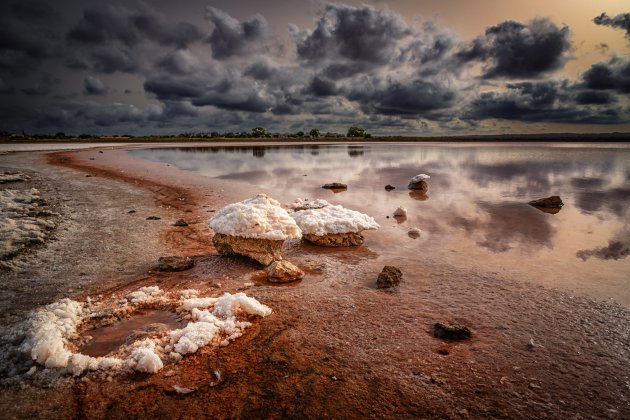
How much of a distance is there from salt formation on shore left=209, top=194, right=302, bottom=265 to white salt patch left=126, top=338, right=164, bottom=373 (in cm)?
338

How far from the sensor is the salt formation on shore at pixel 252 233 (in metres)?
7.16

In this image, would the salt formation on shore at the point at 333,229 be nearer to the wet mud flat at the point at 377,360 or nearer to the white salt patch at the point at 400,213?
the wet mud flat at the point at 377,360

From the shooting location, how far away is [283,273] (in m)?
6.32

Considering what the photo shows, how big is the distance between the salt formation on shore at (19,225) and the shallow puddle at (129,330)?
12.6 ft

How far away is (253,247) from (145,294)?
2.35 metres

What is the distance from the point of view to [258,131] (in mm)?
149375

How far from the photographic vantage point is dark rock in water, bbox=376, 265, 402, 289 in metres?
5.99

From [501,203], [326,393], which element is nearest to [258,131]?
[501,203]

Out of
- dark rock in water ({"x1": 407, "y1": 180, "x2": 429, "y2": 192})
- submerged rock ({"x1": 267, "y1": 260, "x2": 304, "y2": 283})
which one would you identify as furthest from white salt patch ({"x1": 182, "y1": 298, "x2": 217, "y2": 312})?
dark rock in water ({"x1": 407, "y1": 180, "x2": 429, "y2": 192})

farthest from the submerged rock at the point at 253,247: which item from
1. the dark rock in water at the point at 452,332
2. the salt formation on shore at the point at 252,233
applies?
the dark rock in water at the point at 452,332

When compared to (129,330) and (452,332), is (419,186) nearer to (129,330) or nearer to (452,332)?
(452,332)

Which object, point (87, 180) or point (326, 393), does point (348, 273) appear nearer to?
point (326, 393)

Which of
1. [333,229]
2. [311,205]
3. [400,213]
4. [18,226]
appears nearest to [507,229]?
[400,213]

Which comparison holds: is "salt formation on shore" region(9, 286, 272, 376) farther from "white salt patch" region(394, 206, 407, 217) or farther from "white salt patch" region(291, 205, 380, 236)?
"white salt patch" region(394, 206, 407, 217)
